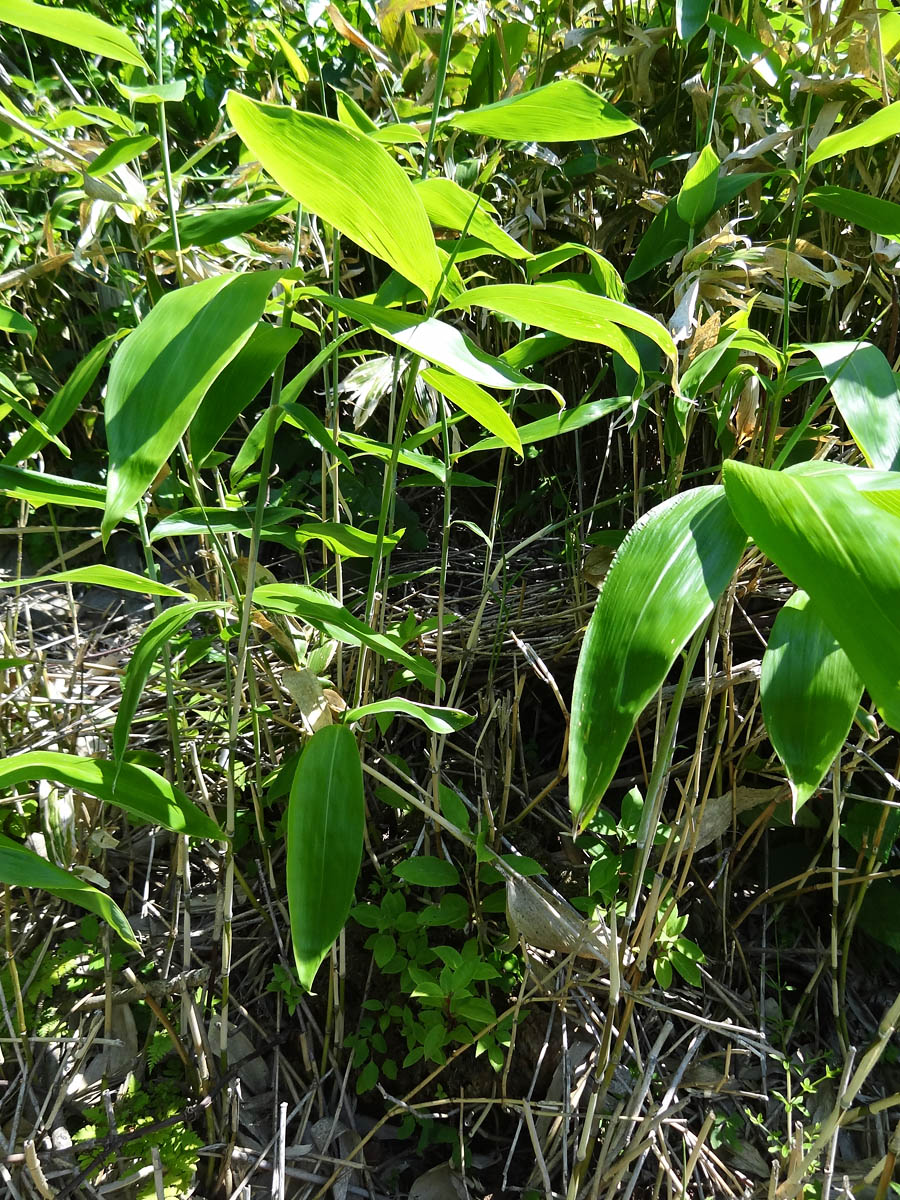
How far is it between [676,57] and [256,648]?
0.89 metres

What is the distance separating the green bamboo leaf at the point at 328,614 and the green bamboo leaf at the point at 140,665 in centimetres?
5

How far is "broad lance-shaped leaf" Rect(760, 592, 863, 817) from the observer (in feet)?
1.25

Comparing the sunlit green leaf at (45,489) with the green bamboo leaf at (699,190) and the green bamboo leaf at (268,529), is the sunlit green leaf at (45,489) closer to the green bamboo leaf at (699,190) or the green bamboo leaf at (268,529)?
the green bamboo leaf at (268,529)

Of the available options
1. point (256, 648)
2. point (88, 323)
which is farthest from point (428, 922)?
point (88, 323)

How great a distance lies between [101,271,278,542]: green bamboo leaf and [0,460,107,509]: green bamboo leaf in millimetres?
145

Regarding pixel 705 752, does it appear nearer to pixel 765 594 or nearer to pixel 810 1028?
pixel 765 594

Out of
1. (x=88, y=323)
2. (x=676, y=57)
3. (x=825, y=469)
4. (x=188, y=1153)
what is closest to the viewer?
(x=825, y=469)

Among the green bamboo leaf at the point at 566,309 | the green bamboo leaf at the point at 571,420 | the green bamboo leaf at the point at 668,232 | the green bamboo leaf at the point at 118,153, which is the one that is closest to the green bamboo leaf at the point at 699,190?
the green bamboo leaf at the point at 668,232

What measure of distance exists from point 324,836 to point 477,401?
0.29 metres

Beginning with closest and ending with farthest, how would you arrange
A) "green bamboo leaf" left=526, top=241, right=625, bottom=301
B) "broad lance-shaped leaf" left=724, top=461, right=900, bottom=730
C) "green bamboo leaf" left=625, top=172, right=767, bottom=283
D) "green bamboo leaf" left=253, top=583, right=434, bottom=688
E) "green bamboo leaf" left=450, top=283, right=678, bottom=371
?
"broad lance-shaped leaf" left=724, top=461, right=900, bottom=730 → "green bamboo leaf" left=450, top=283, right=678, bottom=371 → "green bamboo leaf" left=253, top=583, right=434, bottom=688 → "green bamboo leaf" left=526, top=241, right=625, bottom=301 → "green bamboo leaf" left=625, top=172, right=767, bottom=283

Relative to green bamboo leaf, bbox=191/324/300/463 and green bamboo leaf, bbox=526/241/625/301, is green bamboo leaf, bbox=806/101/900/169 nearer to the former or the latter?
green bamboo leaf, bbox=526/241/625/301

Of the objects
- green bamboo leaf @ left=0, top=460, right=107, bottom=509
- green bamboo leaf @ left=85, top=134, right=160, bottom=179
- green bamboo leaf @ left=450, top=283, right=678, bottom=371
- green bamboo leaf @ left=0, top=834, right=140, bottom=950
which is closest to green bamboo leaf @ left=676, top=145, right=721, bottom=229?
green bamboo leaf @ left=450, top=283, right=678, bottom=371

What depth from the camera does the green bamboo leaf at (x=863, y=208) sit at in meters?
0.58

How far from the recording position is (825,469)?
0.36 meters
